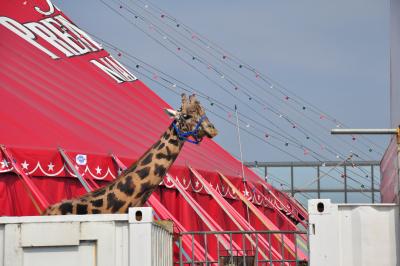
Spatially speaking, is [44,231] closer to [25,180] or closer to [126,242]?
[126,242]

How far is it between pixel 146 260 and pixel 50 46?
42.7 feet

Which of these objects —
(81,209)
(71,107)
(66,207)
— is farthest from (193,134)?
(71,107)

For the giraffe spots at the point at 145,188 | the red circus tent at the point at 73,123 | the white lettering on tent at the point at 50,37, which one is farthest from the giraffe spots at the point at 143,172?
the white lettering on tent at the point at 50,37

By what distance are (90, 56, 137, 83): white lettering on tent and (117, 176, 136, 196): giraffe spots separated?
6.89 metres

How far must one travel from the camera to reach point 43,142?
1584cm

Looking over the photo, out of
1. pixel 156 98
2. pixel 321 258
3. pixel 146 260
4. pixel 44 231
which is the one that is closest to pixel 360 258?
pixel 321 258

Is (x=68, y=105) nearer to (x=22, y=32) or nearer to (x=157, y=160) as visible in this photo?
(x=22, y=32)

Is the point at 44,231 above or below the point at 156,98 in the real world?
below

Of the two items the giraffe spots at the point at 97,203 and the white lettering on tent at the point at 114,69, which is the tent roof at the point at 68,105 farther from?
the giraffe spots at the point at 97,203

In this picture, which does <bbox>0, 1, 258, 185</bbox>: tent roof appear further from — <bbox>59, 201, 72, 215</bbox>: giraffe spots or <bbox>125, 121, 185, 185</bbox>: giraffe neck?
<bbox>59, 201, 72, 215</bbox>: giraffe spots

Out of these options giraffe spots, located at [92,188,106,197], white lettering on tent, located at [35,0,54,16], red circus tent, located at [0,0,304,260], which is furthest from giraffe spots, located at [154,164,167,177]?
white lettering on tent, located at [35,0,54,16]

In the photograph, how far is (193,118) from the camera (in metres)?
14.7

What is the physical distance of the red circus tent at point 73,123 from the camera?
50.9ft

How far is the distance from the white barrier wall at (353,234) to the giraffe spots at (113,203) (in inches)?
267
